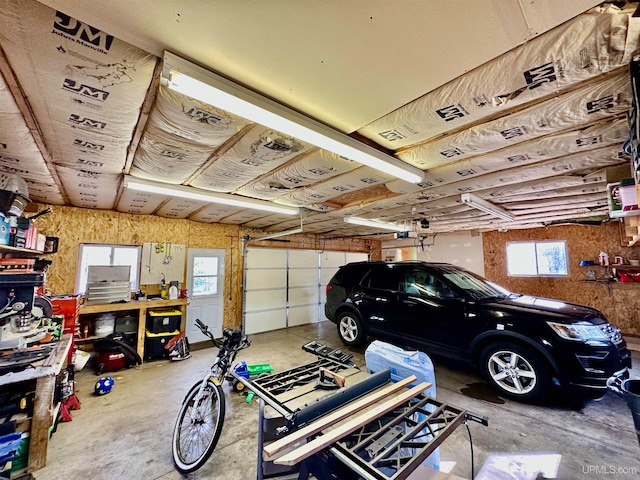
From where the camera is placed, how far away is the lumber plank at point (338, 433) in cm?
88

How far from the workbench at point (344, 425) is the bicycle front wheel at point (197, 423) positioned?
87 centimetres

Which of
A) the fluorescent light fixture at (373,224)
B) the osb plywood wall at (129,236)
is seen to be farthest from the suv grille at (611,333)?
the osb plywood wall at (129,236)

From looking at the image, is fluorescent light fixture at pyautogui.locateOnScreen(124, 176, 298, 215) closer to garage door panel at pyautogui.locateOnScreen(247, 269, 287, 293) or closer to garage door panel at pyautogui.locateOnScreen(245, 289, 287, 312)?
garage door panel at pyautogui.locateOnScreen(247, 269, 287, 293)

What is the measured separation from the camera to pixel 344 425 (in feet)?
3.56

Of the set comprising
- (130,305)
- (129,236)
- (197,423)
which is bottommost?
(197,423)

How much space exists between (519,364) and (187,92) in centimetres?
412

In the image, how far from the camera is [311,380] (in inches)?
63.7

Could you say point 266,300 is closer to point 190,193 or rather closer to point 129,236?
point 129,236

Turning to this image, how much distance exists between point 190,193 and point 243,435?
279 centimetres

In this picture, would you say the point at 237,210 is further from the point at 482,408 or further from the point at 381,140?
the point at 482,408

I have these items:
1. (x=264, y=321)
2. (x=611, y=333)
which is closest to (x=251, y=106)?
(x=611, y=333)

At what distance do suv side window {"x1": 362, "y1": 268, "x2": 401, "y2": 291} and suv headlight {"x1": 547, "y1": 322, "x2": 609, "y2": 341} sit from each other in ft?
6.49

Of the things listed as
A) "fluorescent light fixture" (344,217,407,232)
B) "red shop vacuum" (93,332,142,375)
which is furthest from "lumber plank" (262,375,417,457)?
"red shop vacuum" (93,332,142,375)

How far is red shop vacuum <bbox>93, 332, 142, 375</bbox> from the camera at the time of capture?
391cm
